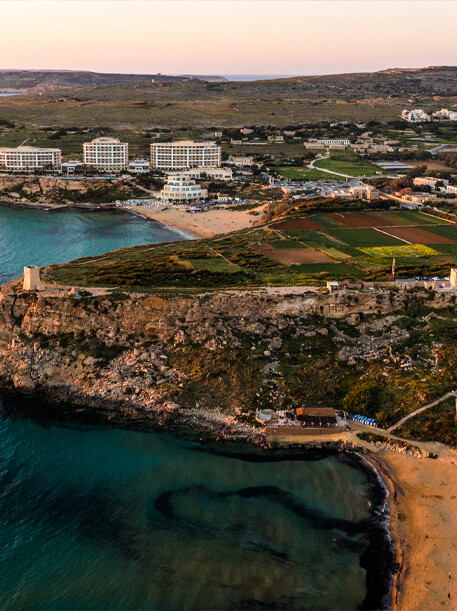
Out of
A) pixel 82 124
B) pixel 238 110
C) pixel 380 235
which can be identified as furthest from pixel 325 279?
pixel 238 110

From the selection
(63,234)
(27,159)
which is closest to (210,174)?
(27,159)

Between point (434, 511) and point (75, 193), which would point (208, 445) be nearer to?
point (434, 511)

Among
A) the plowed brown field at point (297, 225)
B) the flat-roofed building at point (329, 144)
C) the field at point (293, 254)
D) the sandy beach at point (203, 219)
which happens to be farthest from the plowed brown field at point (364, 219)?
the flat-roofed building at point (329, 144)

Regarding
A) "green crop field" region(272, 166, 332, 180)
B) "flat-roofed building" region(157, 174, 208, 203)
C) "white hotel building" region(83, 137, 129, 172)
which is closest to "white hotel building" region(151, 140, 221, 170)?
"white hotel building" region(83, 137, 129, 172)

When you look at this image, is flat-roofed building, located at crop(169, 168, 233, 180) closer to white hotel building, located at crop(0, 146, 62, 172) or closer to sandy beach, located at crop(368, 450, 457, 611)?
white hotel building, located at crop(0, 146, 62, 172)

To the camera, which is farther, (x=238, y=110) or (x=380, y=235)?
(x=238, y=110)
